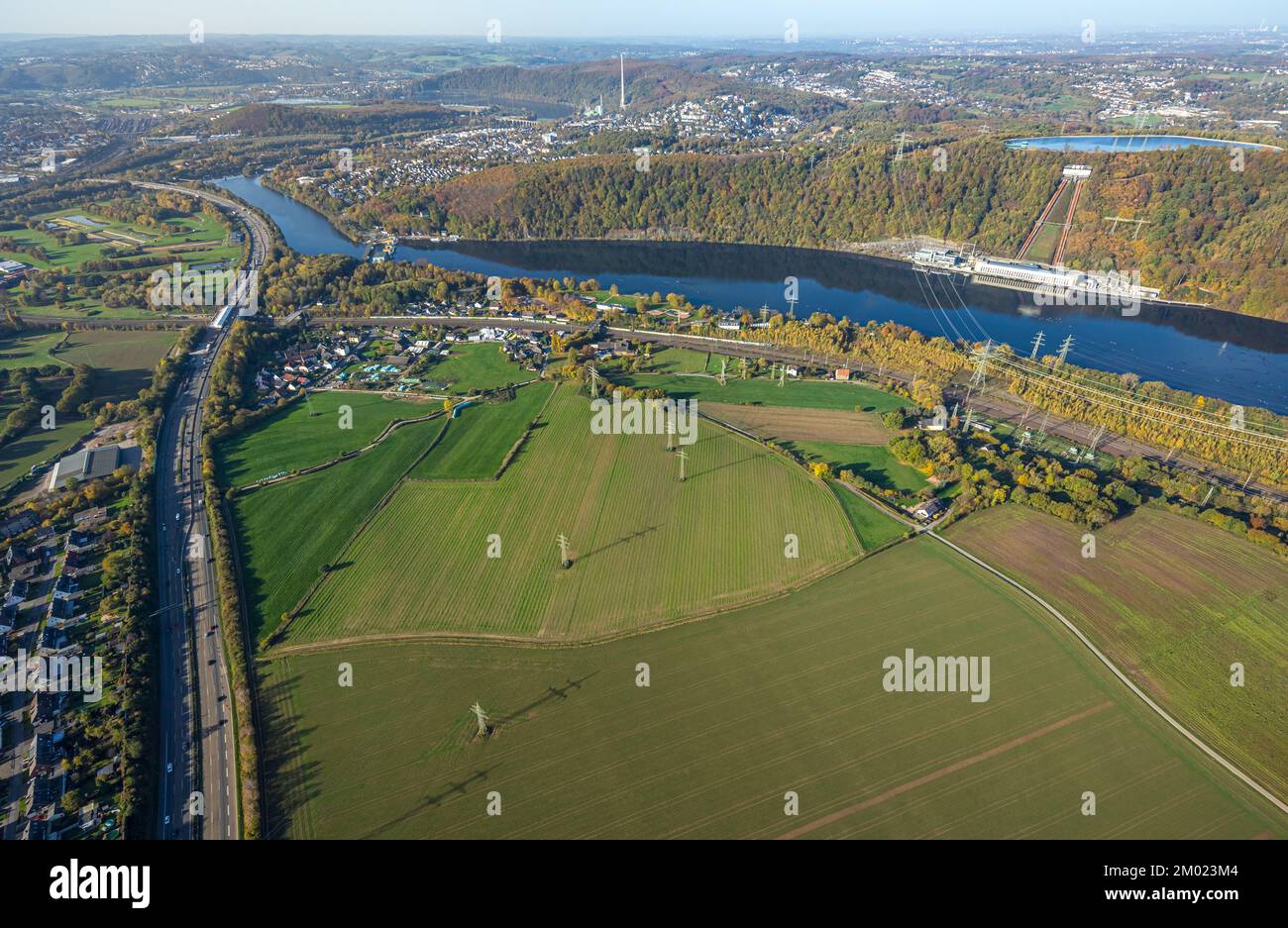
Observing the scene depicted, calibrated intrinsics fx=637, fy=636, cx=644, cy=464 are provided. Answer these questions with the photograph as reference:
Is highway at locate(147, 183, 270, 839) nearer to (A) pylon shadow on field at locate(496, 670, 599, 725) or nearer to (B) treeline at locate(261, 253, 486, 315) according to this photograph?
(A) pylon shadow on field at locate(496, 670, 599, 725)

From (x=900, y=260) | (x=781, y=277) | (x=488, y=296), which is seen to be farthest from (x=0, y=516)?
(x=900, y=260)

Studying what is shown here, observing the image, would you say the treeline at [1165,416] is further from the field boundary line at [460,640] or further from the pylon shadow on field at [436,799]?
the pylon shadow on field at [436,799]

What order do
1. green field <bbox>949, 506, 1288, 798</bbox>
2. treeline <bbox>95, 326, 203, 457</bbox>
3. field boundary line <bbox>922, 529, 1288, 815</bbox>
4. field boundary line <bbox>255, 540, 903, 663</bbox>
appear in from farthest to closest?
treeline <bbox>95, 326, 203, 457</bbox>
field boundary line <bbox>255, 540, 903, 663</bbox>
green field <bbox>949, 506, 1288, 798</bbox>
field boundary line <bbox>922, 529, 1288, 815</bbox>

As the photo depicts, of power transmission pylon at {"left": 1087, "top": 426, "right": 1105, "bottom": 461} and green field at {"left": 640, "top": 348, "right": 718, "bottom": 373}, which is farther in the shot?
green field at {"left": 640, "top": 348, "right": 718, "bottom": 373}

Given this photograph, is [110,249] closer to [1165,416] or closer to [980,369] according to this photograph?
[980,369]

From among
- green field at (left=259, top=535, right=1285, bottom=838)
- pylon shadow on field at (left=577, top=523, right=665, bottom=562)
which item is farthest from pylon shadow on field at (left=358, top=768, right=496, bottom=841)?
pylon shadow on field at (left=577, top=523, right=665, bottom=562)
